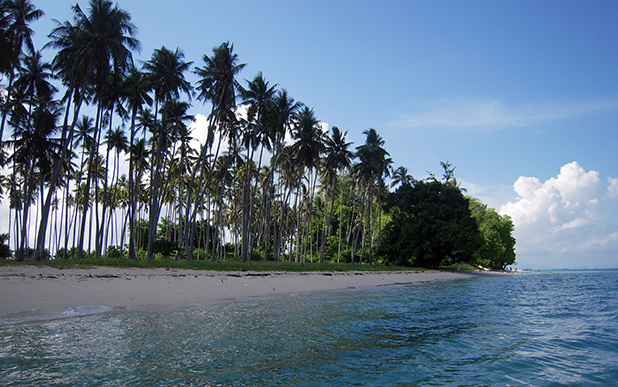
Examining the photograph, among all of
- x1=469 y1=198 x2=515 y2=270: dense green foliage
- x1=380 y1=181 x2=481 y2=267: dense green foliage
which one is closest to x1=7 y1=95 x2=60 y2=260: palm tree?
x1=380 y1=181 x2=481 y2=267: dense green foliage

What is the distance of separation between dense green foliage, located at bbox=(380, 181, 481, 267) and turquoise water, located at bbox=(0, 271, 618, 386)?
1436 inches

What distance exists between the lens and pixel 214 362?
639 cm

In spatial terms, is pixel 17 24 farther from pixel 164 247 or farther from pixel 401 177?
pixel 401 177

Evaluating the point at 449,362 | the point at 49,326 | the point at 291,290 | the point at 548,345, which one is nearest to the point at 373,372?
the point at 449,362

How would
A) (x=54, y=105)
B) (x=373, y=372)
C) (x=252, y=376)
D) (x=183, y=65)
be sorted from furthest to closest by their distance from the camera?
(x=54, y=105), (x=183, y=65), (x=373, y=372), (x=252, y=376)

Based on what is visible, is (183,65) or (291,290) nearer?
(291,290)

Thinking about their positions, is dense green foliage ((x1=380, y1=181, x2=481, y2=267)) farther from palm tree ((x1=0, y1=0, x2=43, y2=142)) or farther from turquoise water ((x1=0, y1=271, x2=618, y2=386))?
palm tree ((x1=0, y1=0, x2=43, y2=142))

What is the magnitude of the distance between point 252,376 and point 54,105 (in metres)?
36.7

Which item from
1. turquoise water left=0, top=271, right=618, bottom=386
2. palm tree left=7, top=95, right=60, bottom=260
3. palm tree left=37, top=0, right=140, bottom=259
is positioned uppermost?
palm tree left=37, top=0, right=140, bottom=259

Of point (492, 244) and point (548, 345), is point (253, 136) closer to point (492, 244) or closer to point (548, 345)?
point (548, 345)

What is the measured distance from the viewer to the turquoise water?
5703 millimetres

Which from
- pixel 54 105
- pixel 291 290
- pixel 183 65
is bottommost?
pixel 291 290

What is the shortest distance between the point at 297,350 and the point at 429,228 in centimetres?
4625

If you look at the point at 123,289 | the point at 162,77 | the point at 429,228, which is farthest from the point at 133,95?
the point at 429,228
